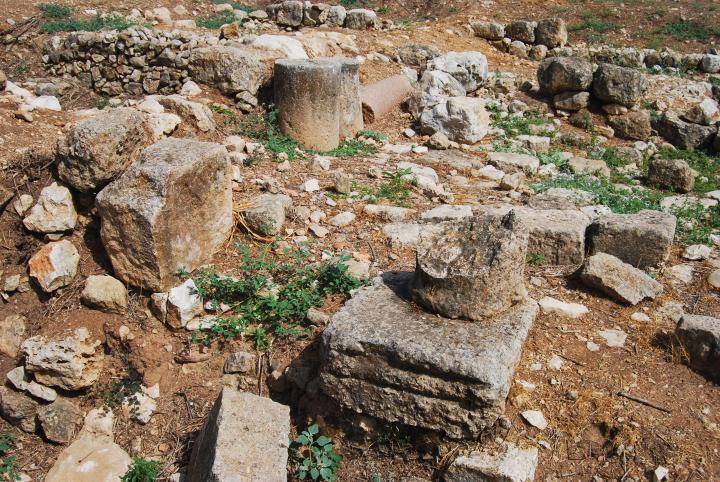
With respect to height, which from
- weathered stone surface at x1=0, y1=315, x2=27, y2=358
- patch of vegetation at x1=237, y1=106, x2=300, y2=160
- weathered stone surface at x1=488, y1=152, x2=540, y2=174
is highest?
patch of vegetation at x1=237, y1=106, x2=300, y2=160

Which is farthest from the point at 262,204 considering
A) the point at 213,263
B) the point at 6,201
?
the point at 6,201

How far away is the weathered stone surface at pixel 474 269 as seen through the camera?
3381 millimetres

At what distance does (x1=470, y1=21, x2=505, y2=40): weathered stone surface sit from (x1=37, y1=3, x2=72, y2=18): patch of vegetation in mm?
7151

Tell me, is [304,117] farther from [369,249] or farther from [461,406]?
[461,406]

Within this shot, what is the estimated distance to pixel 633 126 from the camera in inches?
352

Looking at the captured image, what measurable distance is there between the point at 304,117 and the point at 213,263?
2.61 metres

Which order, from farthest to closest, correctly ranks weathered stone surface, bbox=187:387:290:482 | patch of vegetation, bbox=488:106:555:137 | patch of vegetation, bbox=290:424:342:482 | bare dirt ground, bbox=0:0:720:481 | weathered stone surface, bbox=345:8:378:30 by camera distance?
1. weathered stone surface, bbox=345:8:378:30
2. patch of vegetation, bbox=488:106:555:137
3. patch of vegetation, bbox=290:424:342:482
4. bare dirt ground, bbox=0:0:720:481
5. weathered stone surface, bbox=187:387:290:482

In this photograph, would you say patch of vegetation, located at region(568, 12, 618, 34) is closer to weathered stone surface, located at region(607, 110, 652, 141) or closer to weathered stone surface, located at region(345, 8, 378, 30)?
weathered stone surface, located at region(607, 110, 652, 141)

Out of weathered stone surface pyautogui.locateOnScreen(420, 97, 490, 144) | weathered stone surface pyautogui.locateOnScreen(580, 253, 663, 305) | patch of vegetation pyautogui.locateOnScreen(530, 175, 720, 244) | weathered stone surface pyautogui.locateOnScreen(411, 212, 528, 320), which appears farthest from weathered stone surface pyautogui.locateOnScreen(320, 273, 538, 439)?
weathered stone surface pyautogui.locateOnScreen(420, 97, 490, 144)

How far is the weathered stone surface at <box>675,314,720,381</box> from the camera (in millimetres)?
3629

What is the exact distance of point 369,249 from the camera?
483 centimetres

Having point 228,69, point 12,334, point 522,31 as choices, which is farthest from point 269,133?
point 522,31

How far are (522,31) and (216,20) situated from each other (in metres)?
5.75

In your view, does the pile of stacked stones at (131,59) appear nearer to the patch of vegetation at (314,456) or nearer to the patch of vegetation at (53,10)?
the patch of vegetation at (53,10)
